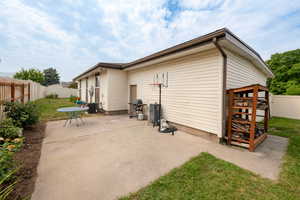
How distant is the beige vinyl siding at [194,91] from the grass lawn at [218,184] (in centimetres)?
156

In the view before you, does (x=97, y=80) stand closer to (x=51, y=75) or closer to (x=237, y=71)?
(x=237, y=71)

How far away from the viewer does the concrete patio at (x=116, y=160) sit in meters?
1.79

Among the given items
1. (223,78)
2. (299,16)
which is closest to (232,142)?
(223,78)

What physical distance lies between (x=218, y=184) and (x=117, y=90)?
23.0 feet

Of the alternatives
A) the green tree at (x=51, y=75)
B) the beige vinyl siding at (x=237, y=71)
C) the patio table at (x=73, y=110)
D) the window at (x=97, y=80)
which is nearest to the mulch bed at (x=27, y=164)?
the patio table at (x=73, y=110)

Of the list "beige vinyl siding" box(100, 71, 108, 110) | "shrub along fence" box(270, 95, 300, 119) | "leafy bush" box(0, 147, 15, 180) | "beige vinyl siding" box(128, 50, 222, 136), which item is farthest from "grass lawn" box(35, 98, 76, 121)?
"shrub along fence" box(270, 95, 300, 119)

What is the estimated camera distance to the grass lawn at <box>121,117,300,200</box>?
1.68m

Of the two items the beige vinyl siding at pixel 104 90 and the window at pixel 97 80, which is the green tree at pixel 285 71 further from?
the window at pixel 97 80

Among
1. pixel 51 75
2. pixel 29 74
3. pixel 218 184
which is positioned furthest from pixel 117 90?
pixel 51 75

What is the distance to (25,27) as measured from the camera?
614cm

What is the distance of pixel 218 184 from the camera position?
6.26 feet

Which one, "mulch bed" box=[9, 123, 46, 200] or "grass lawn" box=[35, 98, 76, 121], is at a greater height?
"grass lawn" box=[35, 98, 76, 121]

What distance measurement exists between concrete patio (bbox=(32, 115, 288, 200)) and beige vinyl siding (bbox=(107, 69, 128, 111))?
3635 mm

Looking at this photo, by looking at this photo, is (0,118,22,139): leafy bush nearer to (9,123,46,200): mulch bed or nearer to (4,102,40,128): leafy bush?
(9,123,46,200): mulch bed
